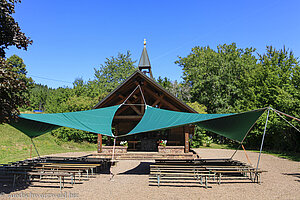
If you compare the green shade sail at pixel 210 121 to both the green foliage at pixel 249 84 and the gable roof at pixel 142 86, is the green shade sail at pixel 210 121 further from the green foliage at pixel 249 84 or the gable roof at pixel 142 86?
the green foliage at pixel 249 84

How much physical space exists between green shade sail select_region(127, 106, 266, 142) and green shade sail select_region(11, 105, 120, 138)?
3.96 feet

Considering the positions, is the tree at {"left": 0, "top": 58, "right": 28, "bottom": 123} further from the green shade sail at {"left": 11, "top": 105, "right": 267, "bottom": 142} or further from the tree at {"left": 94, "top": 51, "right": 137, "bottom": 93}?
the tree at {"left": 94, "top": 51, "right": 137, "bottom": 93}

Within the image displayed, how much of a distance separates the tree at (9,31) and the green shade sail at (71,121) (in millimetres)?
2755

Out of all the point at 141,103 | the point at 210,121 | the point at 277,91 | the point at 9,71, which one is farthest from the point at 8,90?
the point at 277,91

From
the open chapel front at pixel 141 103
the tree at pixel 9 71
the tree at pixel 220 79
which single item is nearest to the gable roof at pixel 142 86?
the open chapel front at pixel 141 103

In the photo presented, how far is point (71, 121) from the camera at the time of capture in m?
7.76

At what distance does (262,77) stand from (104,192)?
19.4 m

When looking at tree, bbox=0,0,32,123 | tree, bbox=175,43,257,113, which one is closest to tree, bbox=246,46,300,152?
tree, bbox=175,43,257,113

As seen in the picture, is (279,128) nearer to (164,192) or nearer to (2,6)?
(164,192)

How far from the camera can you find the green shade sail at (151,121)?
6.87 meters

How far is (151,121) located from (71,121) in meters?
2.93

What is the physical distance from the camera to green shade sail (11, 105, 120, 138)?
23.7 ft

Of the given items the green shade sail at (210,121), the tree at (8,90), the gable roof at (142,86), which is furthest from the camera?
the gable roof at (142,86)

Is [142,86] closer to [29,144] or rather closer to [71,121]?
[71,121]
